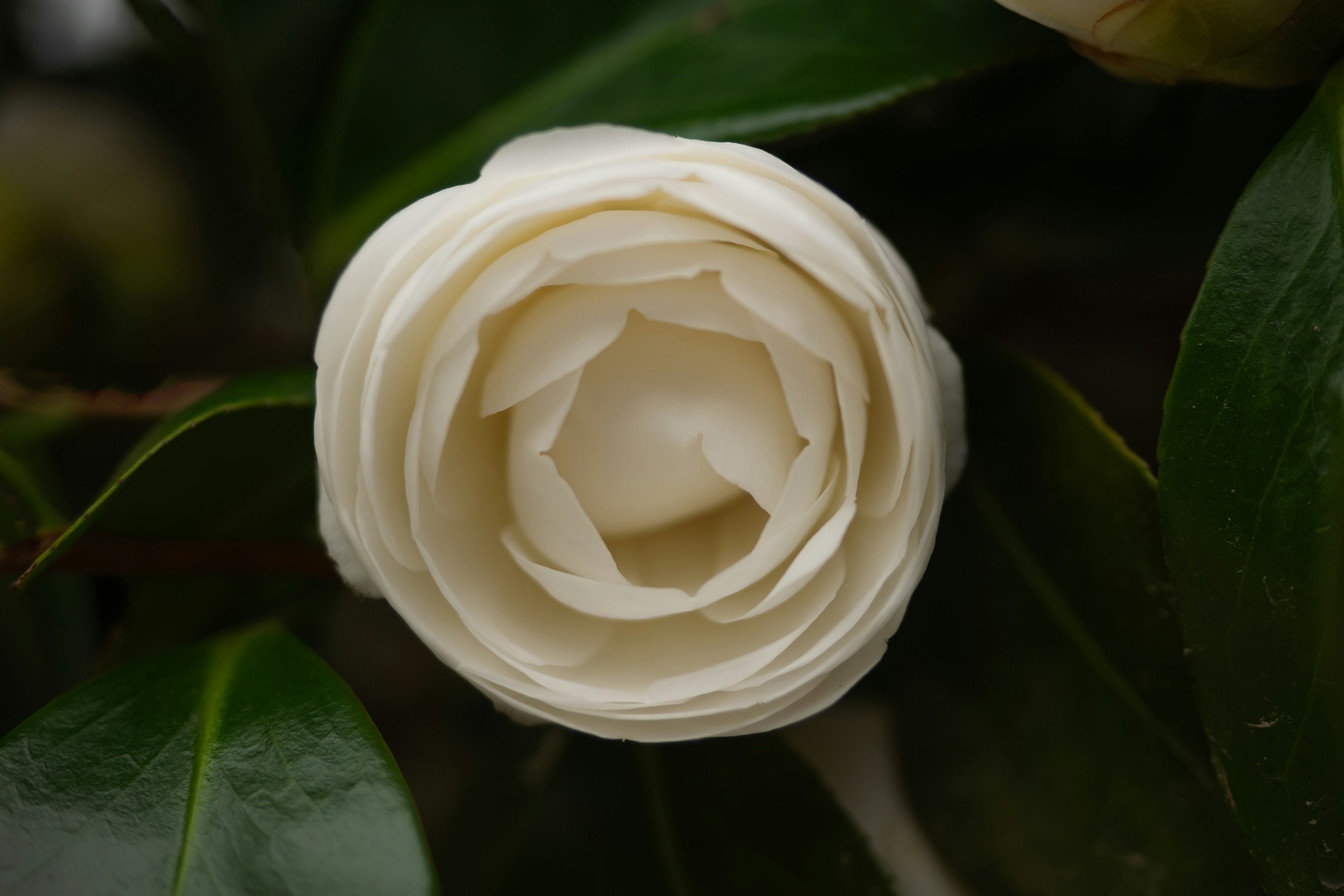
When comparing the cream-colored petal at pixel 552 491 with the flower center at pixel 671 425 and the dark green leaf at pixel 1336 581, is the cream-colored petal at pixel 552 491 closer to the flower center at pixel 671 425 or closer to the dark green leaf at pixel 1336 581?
the flower center at pixel 671 425

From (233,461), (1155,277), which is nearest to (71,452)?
(233,461)

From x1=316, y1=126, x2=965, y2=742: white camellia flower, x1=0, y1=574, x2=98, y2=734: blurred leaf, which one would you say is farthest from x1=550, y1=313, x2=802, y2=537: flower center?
x1=0, y1=574, x2=98, y2=734: blurred leaf

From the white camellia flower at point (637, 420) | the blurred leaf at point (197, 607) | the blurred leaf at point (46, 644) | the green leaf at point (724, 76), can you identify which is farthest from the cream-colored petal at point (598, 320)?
the blurred leaf at point (46, 644)

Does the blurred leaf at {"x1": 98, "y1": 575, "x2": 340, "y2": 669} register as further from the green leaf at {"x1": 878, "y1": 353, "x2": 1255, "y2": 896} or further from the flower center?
the green leaf at {"x1": 878, "y1": 353, "x2": 1255, "y2": 896}

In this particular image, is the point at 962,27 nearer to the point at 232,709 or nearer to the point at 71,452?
the point at 232,709

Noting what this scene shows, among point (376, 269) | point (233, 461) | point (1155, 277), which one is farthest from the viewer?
point (1155, 277)

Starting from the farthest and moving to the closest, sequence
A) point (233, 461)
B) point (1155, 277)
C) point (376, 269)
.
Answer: point (1155, 277), point (233, 461), point (376, 269)

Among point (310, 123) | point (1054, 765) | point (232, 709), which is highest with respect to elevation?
point (310, 123)

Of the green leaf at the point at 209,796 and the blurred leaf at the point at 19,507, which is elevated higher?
the blurred leaf at the point at 19,507
